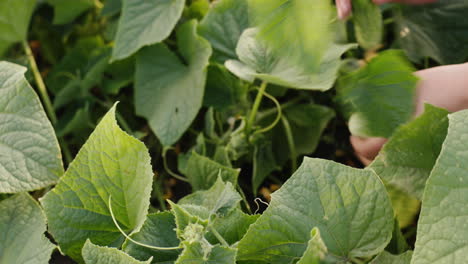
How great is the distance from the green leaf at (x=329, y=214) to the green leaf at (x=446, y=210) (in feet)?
0.22

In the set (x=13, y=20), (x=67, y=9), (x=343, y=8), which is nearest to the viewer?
(x=343, y=8)

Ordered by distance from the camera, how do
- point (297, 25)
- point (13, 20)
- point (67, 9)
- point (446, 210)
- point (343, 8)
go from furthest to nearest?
point (67, 9)
point (13, 20)
point (343, 8)
point (446, 210)
point (297, 25)

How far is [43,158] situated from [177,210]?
199 millimetres

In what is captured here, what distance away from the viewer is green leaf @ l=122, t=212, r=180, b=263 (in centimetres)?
54

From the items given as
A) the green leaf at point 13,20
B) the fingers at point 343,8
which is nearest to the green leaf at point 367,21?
the fingers at point 343,8

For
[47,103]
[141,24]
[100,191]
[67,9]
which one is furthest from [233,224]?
[67,9]

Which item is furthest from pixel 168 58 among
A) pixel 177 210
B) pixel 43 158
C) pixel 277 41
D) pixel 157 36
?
pixel 277 41

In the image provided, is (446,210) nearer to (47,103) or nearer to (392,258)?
(392,258)

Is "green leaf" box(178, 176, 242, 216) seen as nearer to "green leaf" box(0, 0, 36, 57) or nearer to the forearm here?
the forearm

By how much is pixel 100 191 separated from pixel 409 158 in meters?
0.33

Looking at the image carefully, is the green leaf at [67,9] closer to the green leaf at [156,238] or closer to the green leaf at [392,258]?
the green leaf at [156,238]

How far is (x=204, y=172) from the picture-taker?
2.26ft

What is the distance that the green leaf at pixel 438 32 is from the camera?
804 millimetres

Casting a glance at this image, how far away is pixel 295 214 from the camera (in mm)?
510
